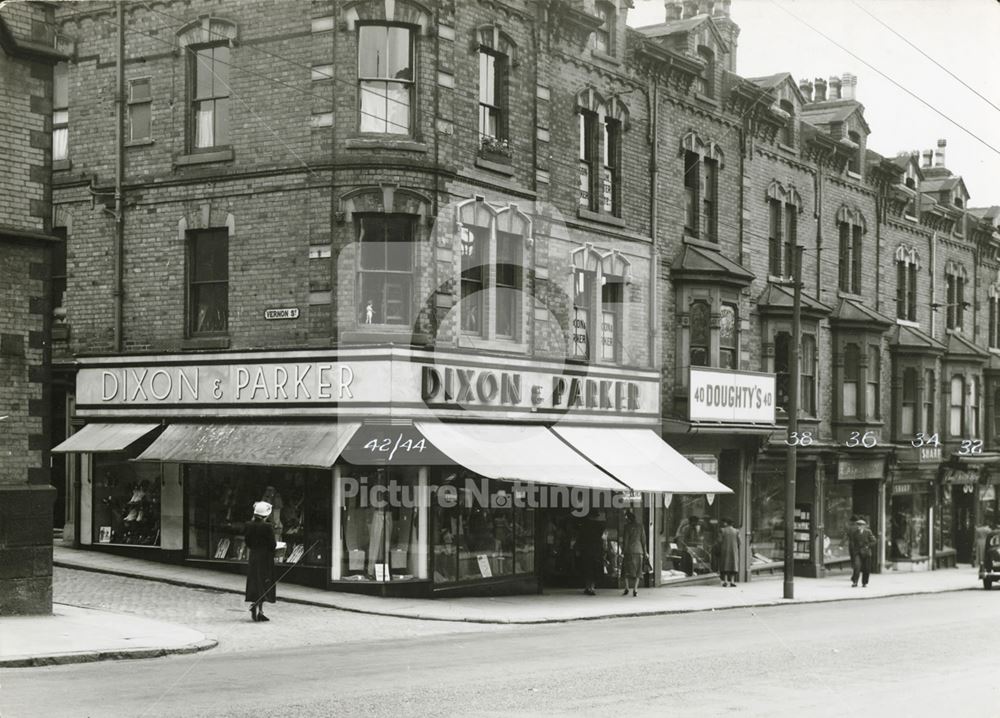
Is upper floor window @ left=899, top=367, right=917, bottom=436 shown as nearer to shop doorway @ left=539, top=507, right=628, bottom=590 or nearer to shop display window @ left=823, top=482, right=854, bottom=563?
shop display window @ left=823, top=482, right=854, bottom=563

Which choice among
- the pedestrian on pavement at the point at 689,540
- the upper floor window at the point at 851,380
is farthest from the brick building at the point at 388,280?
the upper floor window at the point at 851,380

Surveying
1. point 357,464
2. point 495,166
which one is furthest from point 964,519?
point 357,464

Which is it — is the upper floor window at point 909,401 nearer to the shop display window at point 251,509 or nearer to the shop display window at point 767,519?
the shop display window at point 767,519

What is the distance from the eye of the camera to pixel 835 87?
4066cm

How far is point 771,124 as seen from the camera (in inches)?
1326

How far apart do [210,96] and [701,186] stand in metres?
12.8

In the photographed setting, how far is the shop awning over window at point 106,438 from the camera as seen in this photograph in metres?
23.4

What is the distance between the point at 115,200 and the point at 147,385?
373 cm

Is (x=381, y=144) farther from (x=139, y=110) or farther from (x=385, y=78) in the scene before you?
(x=139, y=110)

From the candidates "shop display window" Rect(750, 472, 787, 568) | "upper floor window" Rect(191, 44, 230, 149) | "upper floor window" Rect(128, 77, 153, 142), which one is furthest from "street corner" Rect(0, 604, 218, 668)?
"shop display window" Rect(750, 472, 787, 568)

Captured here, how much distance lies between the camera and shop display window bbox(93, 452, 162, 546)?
79.3ft

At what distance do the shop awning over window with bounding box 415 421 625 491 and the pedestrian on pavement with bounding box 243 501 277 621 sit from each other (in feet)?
13.6

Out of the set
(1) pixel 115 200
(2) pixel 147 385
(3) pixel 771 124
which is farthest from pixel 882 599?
(1) pixel 115 200

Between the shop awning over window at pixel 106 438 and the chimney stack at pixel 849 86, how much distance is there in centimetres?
2616
